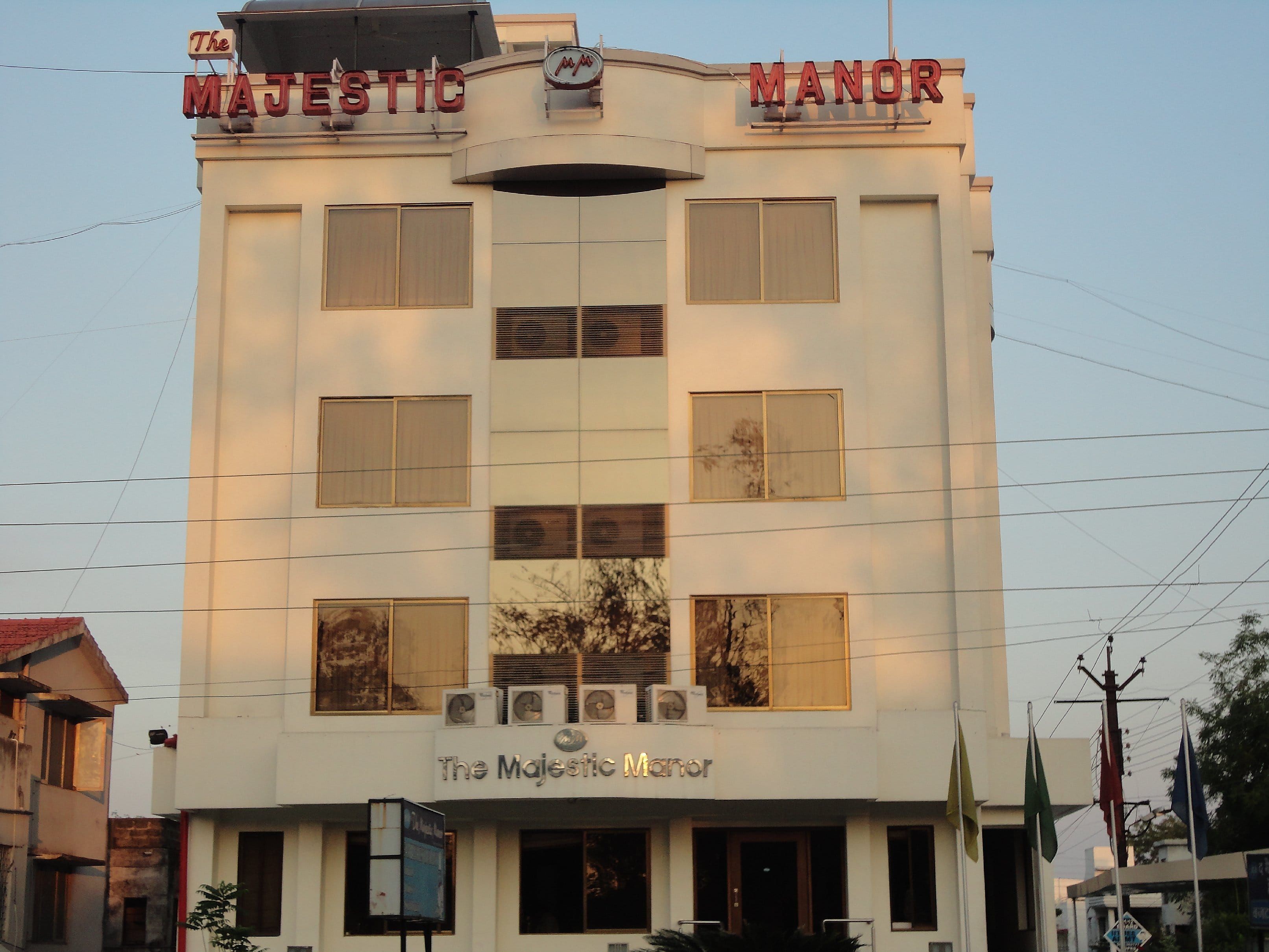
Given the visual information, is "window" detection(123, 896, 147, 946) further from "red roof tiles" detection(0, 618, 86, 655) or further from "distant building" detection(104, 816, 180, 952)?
"red roof tiles" detection(0, 618, 86, 655)

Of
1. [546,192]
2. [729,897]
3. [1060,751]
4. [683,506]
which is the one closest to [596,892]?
[729,897]

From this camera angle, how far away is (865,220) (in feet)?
105

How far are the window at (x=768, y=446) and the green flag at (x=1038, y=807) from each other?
6.14 metres

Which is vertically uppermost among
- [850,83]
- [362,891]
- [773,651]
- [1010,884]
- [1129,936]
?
[850,83]

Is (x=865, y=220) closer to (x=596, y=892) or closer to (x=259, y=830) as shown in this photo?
(x=596, y=892)

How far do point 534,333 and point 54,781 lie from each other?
20506 mm

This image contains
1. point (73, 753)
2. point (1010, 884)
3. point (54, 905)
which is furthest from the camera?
point (73, 753)

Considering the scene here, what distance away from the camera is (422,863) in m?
21.3

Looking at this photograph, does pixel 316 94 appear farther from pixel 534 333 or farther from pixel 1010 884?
pixel 1010 884

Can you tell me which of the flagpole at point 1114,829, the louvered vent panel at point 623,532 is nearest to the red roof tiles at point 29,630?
the louvered vent panel at point 623,532

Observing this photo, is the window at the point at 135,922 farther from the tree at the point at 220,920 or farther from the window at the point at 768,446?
the window at the point at 768,446

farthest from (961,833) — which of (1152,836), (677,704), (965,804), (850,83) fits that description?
(1152,836)

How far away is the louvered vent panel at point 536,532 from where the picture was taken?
30547 millimetres

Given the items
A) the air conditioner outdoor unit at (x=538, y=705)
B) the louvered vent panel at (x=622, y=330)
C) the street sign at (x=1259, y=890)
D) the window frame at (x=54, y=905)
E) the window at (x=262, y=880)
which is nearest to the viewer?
the air conditioner outdoor unit at (x=538, y=705)
